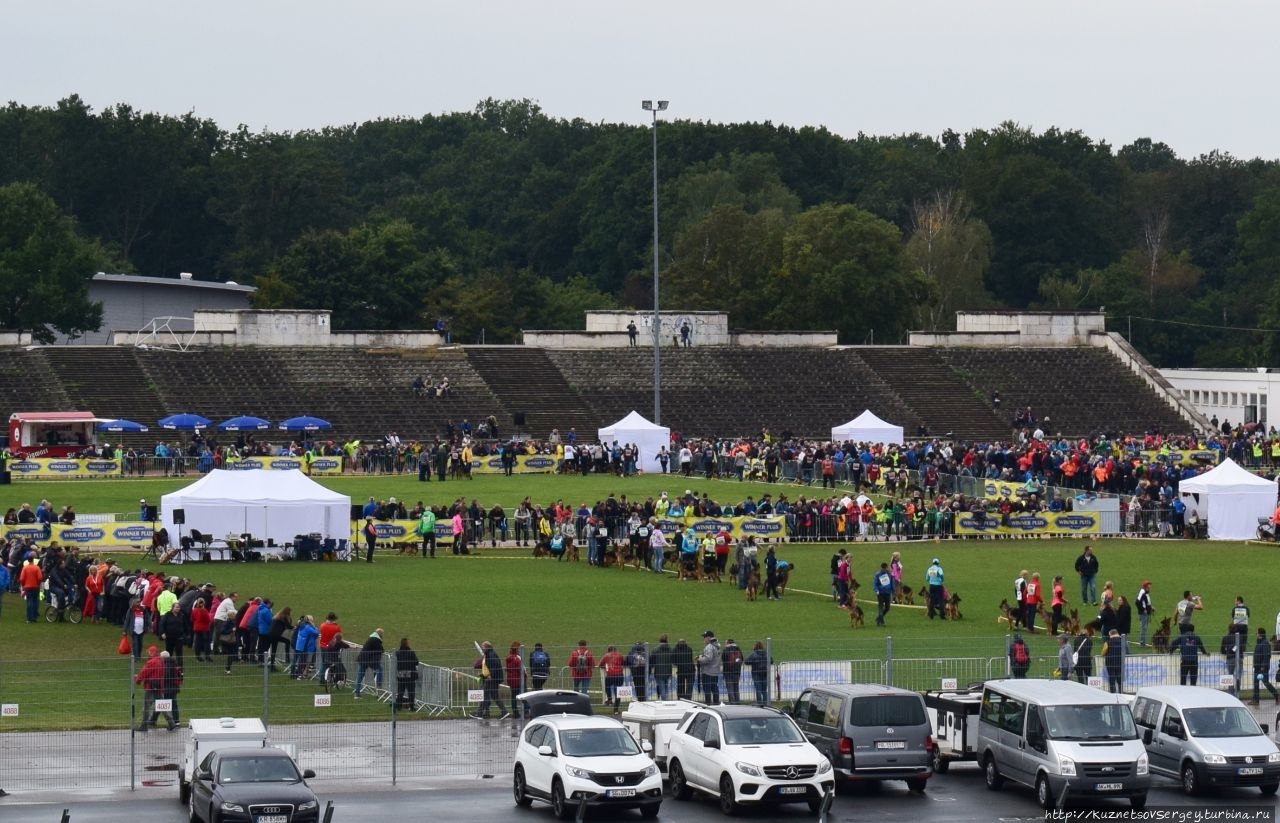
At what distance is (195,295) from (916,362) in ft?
133

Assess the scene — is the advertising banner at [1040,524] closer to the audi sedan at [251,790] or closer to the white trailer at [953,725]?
the white trailer at [953,725]

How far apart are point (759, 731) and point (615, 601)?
53.8 ft

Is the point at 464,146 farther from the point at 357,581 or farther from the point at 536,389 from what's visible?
the point at 357,581

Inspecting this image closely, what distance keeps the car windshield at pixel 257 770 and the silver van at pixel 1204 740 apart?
10121 millimetres

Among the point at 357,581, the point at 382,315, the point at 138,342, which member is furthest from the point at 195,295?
the point at 357,581

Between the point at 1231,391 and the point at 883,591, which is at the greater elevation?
the point at 1231,391

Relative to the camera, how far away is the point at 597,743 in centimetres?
2377

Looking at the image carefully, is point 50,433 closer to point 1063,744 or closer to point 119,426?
point 119,426

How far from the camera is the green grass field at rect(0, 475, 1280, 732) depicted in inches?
1276

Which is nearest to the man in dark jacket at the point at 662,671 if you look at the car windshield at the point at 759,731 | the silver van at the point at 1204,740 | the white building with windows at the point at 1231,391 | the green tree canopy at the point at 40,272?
the car windshield at the point at 759,731

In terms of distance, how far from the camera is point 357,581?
43438 mm

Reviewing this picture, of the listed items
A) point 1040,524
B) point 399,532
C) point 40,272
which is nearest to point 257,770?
point 399,532

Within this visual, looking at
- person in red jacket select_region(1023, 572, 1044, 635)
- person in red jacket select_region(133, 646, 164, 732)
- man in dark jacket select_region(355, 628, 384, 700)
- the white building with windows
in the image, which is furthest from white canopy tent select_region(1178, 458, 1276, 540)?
the white building with windows

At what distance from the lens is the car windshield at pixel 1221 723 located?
82.9 feet
